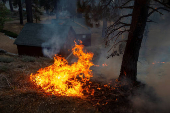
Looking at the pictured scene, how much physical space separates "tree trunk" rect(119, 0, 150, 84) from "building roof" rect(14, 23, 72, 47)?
34.2ft

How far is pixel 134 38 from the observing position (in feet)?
21.6

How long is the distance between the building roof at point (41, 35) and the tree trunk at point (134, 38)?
1043cm

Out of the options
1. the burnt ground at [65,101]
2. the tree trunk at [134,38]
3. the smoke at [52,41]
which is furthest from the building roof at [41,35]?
the tree trunk at [134,38]

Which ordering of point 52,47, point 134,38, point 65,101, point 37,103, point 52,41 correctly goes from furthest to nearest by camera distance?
1. point 52,41
2. point 52,47
3. point 134,38
4. point 65,101
5. point 37,103

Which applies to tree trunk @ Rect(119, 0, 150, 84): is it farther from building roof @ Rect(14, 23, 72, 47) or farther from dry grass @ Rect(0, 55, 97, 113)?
building roof @ Rect(14, 23, 72, 47)

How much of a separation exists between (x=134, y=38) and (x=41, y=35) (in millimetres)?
12951

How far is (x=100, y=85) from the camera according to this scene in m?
7.85

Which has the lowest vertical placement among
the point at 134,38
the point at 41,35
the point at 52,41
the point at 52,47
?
the point at 52,47

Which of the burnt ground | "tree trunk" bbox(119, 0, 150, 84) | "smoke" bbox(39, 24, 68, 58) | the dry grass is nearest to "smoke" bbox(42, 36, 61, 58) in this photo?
"smoke" bbox(39, 24, 68, 58)

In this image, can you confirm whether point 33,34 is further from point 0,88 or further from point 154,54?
point 154,54

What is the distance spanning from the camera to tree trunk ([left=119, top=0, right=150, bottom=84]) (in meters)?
6.24

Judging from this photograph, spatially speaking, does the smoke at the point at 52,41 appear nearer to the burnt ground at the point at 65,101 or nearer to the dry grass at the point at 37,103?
the burnt ground at the point at 65,101

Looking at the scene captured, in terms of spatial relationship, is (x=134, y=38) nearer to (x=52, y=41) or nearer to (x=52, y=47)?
(x=52, y=47)

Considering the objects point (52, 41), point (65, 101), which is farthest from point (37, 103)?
point (52, 41)
